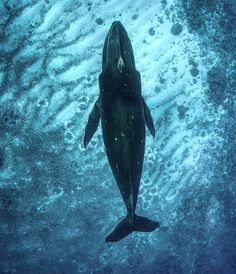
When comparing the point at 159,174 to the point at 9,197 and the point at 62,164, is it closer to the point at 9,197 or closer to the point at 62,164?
the point at 62,164

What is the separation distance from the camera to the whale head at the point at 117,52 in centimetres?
381

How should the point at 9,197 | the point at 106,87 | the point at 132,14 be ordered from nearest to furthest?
the point at 106,87 → the point at 132,14 → the point at 9,197

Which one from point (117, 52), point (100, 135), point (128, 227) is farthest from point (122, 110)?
point (128, 227)

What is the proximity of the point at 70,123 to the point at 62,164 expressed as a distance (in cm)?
73

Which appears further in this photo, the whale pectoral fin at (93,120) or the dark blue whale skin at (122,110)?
the whale pectoral fin at (93,120)

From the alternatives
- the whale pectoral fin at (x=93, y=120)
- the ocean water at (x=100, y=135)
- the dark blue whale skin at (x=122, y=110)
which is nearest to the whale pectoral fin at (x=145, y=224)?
the dark blue whale skin at (x=122, y=110)

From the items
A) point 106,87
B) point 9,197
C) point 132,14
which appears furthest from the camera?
point 9,197

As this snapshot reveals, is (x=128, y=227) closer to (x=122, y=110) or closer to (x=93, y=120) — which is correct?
(x=93, y=120)

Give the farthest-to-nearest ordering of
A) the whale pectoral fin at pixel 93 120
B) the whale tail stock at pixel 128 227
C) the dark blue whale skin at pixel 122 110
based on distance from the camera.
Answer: the whale tail stock at pixel 128 227 → the whale pectoral fin at pixel 93 120 → the dark blue whale skin at pixel 122 110

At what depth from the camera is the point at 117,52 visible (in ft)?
12.5

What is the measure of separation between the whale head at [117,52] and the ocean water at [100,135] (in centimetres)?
123

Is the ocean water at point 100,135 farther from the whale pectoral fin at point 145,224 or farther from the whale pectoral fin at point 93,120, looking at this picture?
the whale pectoral fin at point 145,224

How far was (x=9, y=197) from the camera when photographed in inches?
216

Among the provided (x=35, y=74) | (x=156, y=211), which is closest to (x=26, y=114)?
(x=35, y=74)
